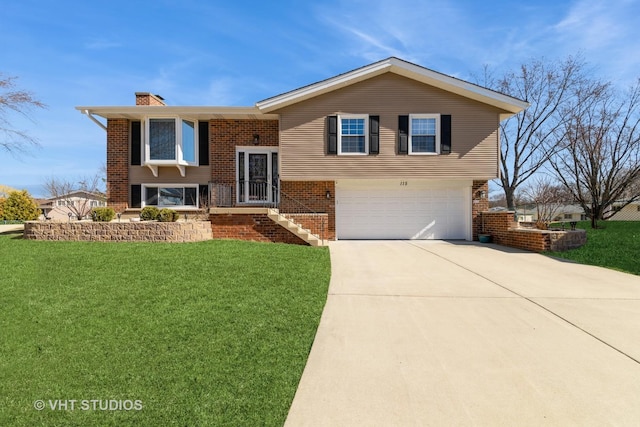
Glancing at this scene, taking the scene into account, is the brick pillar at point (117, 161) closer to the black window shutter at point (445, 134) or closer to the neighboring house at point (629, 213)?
the black window shutter at point (445, 134)

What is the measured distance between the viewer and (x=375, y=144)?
1206cm

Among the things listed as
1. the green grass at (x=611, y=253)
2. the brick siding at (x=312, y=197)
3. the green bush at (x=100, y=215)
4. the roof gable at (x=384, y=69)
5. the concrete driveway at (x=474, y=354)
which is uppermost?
the roof gable at (x=384, y=69)

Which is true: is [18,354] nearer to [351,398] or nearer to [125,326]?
[125,326]

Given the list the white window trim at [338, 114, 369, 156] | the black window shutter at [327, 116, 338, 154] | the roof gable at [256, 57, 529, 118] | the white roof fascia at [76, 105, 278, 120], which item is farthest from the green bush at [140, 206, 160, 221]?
the white window trim at [338, 114, 369, 156]

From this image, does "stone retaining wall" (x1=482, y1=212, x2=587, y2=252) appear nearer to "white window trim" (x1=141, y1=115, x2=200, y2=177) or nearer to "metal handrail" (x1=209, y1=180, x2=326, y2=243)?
"metal handrail" (x1=209, y1=180, x2=326, y2=243)

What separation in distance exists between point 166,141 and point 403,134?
29.3ft

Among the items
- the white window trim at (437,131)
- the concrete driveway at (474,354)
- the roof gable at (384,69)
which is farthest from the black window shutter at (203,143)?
the concrete driveway at (474,354)

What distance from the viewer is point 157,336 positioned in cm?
378

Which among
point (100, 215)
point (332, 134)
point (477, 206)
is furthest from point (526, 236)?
point (100, 215)

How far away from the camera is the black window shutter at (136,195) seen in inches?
518

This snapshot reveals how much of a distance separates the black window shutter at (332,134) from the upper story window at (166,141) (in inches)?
217

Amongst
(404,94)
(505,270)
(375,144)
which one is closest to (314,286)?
(505,270)

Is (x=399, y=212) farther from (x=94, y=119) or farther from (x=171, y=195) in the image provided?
(x=94, y=119)

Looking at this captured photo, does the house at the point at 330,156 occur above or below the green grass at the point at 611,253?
above
